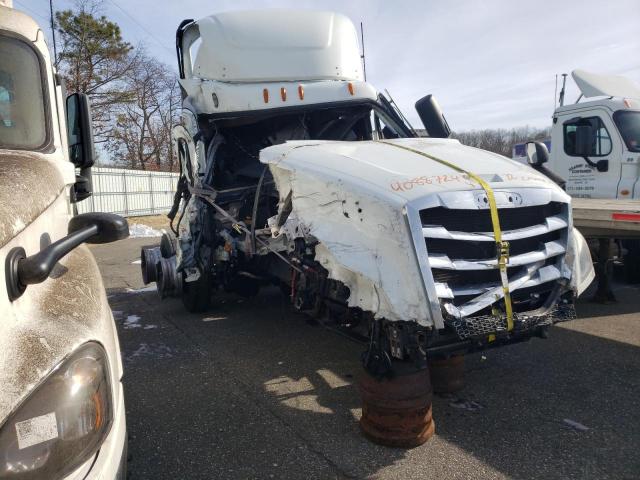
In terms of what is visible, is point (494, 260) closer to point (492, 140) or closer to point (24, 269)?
point (24, 269)

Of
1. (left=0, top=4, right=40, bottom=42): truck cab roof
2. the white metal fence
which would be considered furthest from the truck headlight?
the white metal fence

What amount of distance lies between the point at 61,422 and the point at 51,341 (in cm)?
23

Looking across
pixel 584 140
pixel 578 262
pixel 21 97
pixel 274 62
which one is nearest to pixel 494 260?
pixel 578 262

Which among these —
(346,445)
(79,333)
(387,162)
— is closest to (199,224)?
(387,162)

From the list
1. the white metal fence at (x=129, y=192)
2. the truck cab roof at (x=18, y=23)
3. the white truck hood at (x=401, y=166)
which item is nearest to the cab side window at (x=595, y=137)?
the white truck hood at (x=401, y=166)

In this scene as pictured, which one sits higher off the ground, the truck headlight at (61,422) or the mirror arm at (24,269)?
the mirror arm at (24,269)

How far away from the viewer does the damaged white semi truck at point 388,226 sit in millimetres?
2900

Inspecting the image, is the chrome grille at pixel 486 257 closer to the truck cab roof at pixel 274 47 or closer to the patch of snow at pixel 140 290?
the truck cab roof at pixel 274 47

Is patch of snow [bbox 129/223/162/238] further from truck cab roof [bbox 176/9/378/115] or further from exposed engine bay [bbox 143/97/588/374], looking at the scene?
exposed engine bay [bbox 143/97/588/374]

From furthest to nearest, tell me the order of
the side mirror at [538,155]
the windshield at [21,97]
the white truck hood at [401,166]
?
1. the side mirror at [538,155]
2. the white truck hood at [401,166]
3. the windshield at [21,97]

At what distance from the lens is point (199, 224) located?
5.55 m

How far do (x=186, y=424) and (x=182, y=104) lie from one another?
3.69 m

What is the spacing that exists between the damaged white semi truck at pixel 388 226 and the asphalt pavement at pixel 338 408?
1.21ft

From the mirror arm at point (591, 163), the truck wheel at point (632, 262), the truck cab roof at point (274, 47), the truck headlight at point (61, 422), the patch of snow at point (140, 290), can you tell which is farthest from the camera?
the patch of snow at point (140, 290)
